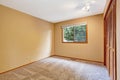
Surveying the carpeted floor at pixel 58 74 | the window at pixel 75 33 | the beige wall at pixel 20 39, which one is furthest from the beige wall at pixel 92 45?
the beige wall at pixel 20 39

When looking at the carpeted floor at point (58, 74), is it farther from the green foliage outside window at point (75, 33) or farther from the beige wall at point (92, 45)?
the green foliage outside window at point (75, 33)

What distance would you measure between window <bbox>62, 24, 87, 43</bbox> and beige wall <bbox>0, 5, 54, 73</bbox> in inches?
47.1

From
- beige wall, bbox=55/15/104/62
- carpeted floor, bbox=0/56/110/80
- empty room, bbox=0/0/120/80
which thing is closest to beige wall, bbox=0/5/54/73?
empty room, bbox=0/0/120/80

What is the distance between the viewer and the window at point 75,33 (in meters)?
4.50

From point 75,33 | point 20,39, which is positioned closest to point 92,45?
point 75,33

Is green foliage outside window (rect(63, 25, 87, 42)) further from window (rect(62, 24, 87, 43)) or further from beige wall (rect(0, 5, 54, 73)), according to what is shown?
beige wall (rect(0, 5, 54, 73))

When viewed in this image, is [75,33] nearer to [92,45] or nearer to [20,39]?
[92,45]

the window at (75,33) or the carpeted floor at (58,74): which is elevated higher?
the window at (75,33)

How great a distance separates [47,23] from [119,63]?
4.36 m

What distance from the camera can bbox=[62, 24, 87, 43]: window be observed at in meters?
4.50

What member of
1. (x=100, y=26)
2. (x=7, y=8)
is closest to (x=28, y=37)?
(x=7, y=8)

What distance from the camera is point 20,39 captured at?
3500 millimetres

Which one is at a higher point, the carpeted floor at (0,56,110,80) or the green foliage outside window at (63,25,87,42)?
the green foliage outside window at (63,25,87,42)

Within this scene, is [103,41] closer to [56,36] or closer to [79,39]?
[79,39]
